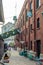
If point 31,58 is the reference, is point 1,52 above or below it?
above

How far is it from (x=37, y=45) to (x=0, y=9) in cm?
2447

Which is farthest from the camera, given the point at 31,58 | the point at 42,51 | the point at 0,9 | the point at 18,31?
the point at 18,31

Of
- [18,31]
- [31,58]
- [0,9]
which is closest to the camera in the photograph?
[0,9]

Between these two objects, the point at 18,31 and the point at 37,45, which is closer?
the point at 37,45

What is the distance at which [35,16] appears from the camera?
2908 centimetres

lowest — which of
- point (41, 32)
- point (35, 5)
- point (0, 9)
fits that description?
point (41, 32)

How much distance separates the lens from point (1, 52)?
4695 millimetres

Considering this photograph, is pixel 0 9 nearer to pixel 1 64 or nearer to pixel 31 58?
pixel 1 64

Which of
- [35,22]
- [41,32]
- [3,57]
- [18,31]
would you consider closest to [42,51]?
[41,32]

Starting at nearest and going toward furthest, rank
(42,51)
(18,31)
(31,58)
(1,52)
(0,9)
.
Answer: (0,9) → (1,52) → (42,51) → (31,58) → (18,31)

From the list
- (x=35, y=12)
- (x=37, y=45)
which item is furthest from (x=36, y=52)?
(x=35, y=12)

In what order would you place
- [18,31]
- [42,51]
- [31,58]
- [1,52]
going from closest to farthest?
1. [1,52]
2. [42,51]
3. [31,58]
4. [18,31]

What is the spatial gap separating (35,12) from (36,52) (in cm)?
533

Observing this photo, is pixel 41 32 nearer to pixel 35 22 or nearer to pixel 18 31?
pixel 35 22
